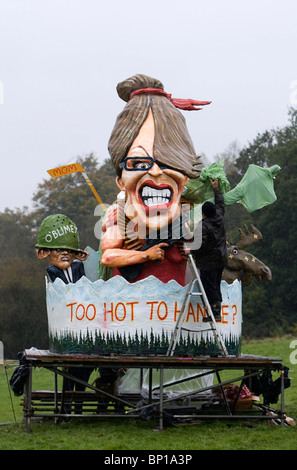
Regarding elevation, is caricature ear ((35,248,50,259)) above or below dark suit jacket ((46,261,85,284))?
above

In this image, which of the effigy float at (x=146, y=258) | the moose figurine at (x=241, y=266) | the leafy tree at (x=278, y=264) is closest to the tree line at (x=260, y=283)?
the leafy tree at (x=278, y=264)

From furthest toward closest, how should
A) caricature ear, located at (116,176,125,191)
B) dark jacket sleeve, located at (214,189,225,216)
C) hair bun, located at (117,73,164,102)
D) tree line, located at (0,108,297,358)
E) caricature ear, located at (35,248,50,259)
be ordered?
tree line, located at (0,108,297,358)
caricature ear, located at (35,248,50,259)
hair bun, located at (117,73,164,102)
caricature ear, located at (116,176,125,191)
dark jacket sleeve, located at (214,189,225,216)

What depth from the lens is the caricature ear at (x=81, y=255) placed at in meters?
15.1

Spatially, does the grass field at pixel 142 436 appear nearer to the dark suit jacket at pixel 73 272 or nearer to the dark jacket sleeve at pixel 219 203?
the dark suit jacket at pixel 73 272

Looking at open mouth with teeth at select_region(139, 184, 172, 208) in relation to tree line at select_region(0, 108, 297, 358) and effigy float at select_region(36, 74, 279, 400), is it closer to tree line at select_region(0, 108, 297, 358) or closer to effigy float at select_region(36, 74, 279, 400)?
effigy float at select_region(36, 74, 279, 400)

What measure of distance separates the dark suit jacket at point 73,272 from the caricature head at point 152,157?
1788 millimetres

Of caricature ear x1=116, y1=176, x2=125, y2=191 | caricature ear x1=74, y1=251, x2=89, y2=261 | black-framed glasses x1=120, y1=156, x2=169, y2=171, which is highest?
black-framed glasses x1=120, y1=156, x2=169, y2=171

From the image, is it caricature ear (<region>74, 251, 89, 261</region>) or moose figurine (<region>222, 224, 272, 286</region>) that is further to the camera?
moose figurine (<region>222, 224, 272, 286</region>)

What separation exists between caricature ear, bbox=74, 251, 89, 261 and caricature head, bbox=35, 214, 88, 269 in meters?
0.08

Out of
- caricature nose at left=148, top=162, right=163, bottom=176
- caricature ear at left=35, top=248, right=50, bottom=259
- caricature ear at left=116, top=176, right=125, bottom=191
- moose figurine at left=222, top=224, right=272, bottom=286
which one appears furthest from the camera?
moose figurine at left=222, top=224, right=272, bottom=286

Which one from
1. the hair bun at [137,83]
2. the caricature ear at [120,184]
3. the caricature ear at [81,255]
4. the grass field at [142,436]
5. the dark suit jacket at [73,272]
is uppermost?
the hair bun at [137,83]

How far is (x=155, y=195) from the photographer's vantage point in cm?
1338

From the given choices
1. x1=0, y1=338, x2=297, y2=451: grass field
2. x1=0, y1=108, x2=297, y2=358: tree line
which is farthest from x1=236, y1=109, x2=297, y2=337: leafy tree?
x1=0, y1=338, x2=297, y2=451: grass field

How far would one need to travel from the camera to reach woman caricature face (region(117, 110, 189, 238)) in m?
13.3
